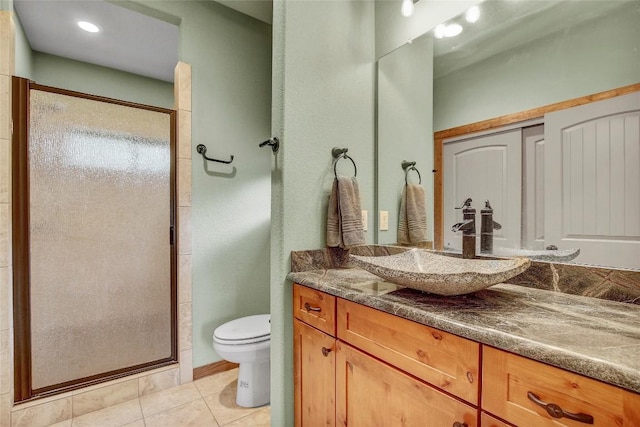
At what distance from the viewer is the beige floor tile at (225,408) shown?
1.75 meters

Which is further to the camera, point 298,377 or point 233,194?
point 233,194

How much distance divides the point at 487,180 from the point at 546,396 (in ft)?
3.00

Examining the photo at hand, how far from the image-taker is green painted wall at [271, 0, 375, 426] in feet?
4.57

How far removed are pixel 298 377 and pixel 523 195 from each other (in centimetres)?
122

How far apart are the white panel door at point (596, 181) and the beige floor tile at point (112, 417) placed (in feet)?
7.52

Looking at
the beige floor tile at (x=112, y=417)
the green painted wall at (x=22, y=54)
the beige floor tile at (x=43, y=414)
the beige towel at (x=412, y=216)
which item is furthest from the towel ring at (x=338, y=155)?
the green painted wall at (x=22, y=54)

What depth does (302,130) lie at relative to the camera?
142cm

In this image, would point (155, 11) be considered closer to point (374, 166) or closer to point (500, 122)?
point (374, 166)

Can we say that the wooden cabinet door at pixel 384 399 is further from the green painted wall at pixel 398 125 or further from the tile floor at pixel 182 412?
the tile floor at pixel 182 412

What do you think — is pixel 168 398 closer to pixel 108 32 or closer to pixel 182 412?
pixel 182 412

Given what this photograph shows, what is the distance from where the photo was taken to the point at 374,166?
5.55ft

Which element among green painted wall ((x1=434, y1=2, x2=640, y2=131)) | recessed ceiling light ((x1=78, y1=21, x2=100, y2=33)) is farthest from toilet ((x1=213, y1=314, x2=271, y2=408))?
recessed ceiling light ((x1=78, y1=21, x2=100, y2=33))

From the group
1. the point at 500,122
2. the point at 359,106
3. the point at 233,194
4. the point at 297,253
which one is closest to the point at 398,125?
the point at 359,106

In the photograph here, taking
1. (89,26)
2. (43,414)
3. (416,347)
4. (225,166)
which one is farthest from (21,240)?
(416,347)
